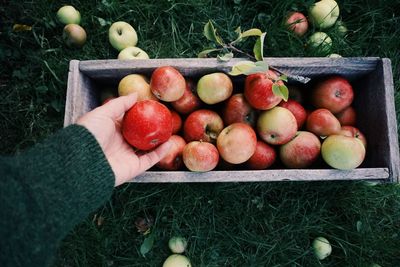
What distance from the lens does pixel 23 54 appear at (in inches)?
108

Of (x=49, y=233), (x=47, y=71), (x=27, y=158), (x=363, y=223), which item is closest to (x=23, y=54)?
(x=47, y=71)

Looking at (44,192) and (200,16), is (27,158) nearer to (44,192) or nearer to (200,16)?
(44,192)

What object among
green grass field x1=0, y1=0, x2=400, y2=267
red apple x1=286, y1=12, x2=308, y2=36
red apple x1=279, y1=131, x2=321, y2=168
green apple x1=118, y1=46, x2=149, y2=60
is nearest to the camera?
red apple x1=279, y1=131, x2=321, y2=168

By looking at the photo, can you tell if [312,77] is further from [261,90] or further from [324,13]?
[324,13]

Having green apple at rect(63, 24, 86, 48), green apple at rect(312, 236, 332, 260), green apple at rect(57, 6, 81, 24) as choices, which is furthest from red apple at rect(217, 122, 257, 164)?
green apple at rect(57, 6, 81, 24)

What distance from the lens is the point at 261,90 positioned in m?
1.86

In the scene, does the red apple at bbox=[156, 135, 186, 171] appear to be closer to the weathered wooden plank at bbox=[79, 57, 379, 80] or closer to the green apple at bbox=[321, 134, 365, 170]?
the weathered wooden plank at bbox=[79, 57, 379, 80]

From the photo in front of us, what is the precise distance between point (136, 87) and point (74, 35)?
0.92 metres

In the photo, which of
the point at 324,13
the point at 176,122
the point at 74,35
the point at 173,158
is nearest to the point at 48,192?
the point at 173,158

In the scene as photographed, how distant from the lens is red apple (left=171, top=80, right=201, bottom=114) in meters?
2.05

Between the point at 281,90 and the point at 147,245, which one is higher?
the point at 281,90

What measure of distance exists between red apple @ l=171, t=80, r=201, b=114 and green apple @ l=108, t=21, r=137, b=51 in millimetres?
699

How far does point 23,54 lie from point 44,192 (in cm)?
164

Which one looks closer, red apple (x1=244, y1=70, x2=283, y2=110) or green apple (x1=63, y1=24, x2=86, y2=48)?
red apple (x1=244, y1=70, x2=283, y2=110)
